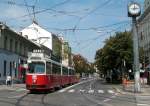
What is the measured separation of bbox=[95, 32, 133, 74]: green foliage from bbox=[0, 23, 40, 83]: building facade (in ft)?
45.6

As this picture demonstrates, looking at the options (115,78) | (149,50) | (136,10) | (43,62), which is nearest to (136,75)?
(136,10)

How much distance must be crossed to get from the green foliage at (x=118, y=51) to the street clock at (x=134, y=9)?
3122 cm

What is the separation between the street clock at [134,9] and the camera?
39.9 metres

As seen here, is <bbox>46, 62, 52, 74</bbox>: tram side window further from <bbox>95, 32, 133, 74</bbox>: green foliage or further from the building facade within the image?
<bbox>95, 32, 133, 74</bbox>: green foliage

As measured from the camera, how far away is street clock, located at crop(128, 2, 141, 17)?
39.9 m

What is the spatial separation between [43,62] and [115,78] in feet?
177

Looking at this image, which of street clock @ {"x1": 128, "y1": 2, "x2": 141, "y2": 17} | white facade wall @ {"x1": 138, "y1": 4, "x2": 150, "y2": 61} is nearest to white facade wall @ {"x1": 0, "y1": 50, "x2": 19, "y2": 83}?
street clock @ {"x1": 128, "y1": 2, "x2": 141, "y2": 17}

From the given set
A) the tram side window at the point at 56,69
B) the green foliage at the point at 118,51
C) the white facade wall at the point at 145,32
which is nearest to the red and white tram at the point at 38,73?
the tram side window at the point at 56,69

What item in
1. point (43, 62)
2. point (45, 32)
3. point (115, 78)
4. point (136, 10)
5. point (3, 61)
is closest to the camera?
point (43, 62)

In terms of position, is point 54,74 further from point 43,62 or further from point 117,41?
point 117,41

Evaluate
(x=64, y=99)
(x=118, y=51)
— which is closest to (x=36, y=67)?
(x=64, y=99)

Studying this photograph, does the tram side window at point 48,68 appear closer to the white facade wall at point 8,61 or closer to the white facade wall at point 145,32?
the white facade wall at point 8,61

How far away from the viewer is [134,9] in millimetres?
40031

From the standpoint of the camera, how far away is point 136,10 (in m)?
39.9
